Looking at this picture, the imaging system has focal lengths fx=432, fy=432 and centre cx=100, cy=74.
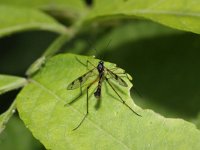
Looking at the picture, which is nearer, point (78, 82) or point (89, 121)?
point (89, 121)

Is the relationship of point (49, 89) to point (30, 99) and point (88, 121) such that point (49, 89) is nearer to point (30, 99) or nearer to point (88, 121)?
point (30, 99)

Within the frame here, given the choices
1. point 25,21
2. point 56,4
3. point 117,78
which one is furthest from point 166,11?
point 56,4

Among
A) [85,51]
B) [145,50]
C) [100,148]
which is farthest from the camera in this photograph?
[85,51]

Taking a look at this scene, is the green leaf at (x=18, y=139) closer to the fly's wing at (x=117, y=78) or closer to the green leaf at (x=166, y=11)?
the fly's wing at (x=117, y=78)

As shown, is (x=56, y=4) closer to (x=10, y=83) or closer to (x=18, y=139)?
(x=18, y=139)

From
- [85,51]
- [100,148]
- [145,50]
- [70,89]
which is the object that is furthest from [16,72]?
[100,148]

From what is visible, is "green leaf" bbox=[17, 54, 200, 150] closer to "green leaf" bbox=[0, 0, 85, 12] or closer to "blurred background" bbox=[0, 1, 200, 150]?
"blurred background" bbox=[0, 1, 200, 150]

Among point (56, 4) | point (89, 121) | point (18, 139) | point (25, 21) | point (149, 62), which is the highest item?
point (25, 21)
